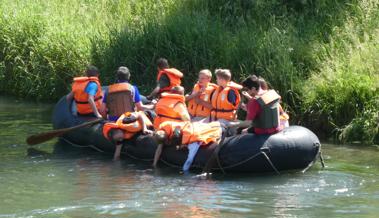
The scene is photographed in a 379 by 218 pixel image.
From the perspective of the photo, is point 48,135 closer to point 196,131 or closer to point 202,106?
point 202,106

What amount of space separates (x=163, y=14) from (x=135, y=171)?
610cm

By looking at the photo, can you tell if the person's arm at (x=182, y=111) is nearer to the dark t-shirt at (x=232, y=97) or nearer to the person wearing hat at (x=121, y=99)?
the dark t-shirt at (x=232, y=97)

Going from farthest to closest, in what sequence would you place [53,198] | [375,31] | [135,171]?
[375,31]
[135,171]
[53,198]

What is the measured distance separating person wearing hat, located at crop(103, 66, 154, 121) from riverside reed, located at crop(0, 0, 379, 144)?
95.8 inches

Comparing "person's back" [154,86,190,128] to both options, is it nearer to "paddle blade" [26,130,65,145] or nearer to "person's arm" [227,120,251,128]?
"person's arm" [227,120,251,128]

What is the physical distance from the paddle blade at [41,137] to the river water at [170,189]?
A: 25cm

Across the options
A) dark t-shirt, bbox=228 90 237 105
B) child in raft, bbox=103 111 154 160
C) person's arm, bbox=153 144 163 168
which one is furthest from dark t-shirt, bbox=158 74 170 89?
person's arm, bbox=153 144 163 168

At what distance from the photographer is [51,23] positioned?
16625 millimetres

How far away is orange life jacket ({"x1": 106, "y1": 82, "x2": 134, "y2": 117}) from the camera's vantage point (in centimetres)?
1092

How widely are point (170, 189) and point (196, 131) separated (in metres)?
1.01

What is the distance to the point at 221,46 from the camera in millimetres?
13555

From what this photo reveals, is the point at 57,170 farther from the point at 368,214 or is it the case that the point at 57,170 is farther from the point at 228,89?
the point at 368,214

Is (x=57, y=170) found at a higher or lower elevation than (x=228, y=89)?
lower

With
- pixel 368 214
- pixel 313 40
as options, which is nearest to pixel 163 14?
pixel 313 40
